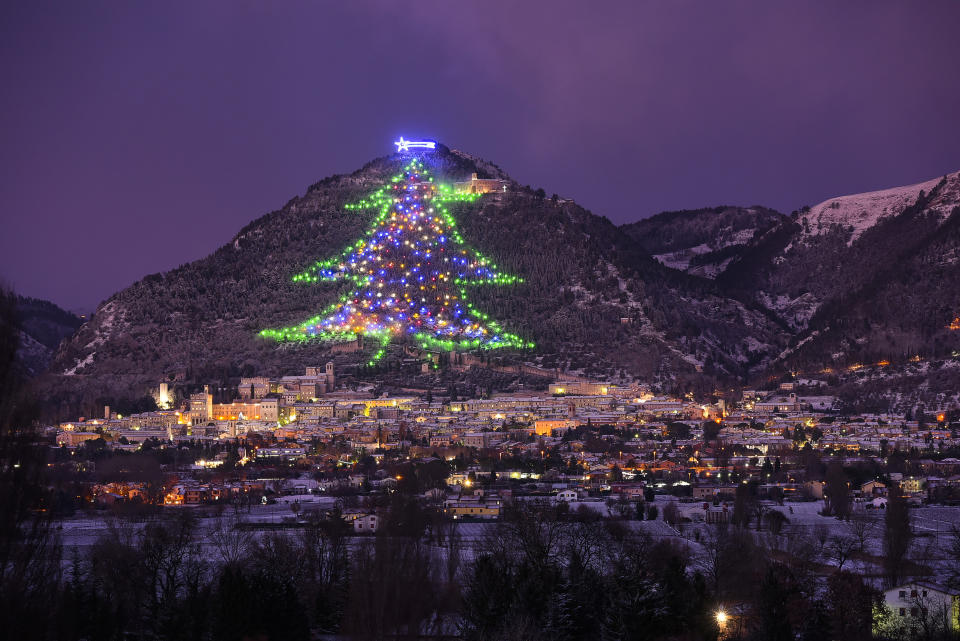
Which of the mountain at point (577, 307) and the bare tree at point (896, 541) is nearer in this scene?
the bare tree at point (896, 541)

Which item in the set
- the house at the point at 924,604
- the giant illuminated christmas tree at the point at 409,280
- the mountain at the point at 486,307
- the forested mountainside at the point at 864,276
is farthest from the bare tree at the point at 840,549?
the giant illuminated christmas tree at the point at 409,280

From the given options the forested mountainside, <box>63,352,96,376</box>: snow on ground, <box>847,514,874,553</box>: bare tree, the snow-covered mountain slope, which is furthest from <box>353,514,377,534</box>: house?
the snow-covered mountain slope

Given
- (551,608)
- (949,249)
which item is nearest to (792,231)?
(949,249)

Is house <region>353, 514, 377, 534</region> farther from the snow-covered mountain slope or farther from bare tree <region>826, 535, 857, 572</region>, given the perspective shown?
the snow-covered mountain slope

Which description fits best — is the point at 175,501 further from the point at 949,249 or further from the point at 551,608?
the point at 949,249

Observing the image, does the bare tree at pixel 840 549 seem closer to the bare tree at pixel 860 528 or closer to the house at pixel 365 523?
the bare tree at pixel 860 528

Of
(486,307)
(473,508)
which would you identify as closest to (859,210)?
(486,307)

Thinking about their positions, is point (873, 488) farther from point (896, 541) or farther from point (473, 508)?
point (896, 541)
